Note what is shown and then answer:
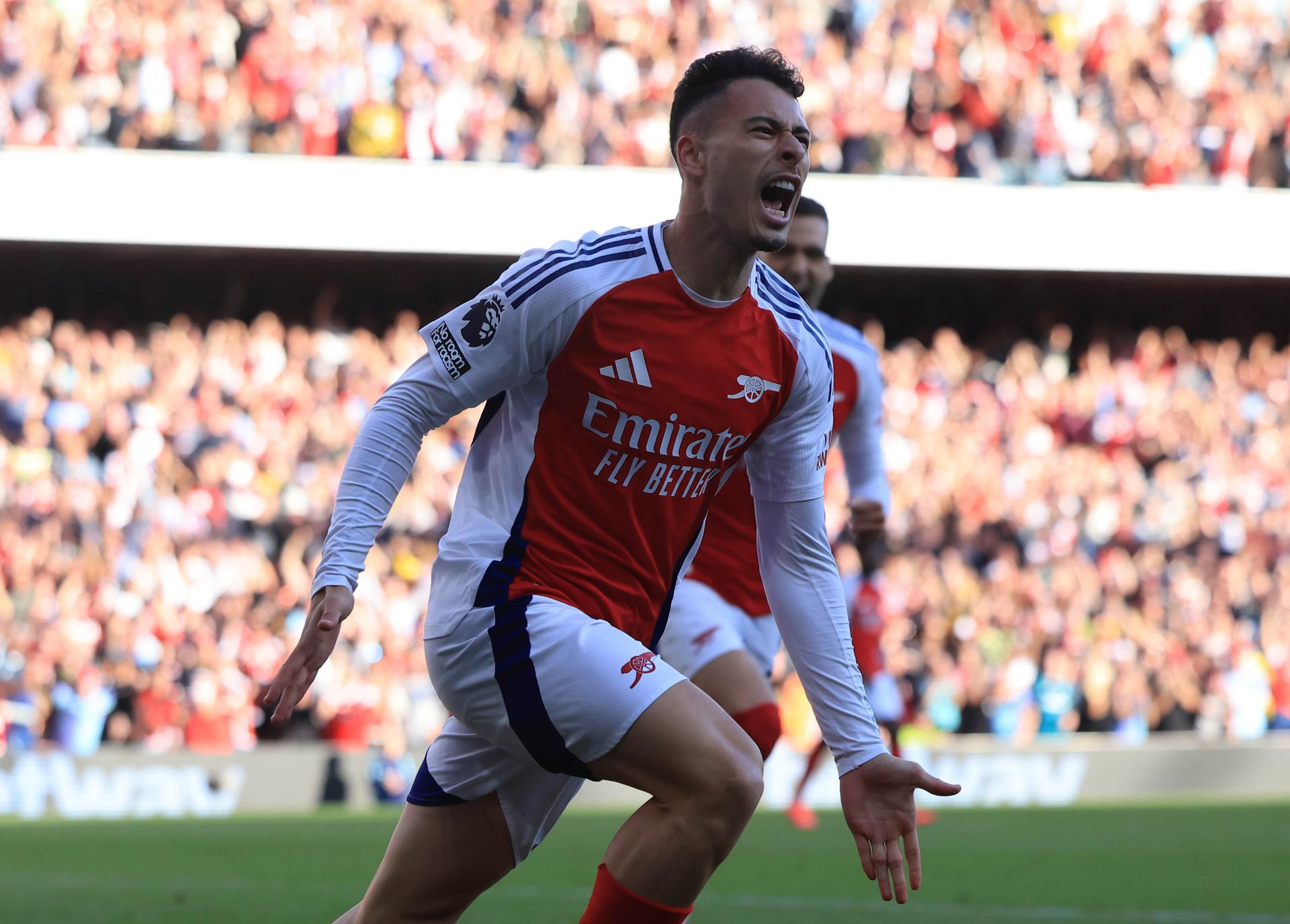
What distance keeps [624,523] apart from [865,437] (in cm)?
369

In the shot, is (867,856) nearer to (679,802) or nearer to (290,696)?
(679,802)

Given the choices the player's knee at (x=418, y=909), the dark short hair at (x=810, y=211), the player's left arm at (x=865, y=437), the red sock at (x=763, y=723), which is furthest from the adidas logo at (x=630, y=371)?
the player's left arm at (x=865, y=437)

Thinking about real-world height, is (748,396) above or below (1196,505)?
above

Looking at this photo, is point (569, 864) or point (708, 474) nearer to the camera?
point (708, 474)

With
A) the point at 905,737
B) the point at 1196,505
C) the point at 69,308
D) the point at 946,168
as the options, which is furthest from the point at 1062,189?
the point at 69,308

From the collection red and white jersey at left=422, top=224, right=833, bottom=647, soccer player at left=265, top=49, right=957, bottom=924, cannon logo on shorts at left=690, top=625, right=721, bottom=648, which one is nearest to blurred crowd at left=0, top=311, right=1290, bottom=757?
cannon logo on shorts at left=690, top=625, right=721, bottom=648

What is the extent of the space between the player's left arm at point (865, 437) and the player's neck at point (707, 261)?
332 centimetres

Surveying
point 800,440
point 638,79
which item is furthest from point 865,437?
point 638,79

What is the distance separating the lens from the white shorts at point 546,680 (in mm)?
3846

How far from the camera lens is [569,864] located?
35.6ft

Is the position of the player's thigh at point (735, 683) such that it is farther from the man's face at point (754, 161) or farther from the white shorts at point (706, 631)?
the man's face at point (754, 161)

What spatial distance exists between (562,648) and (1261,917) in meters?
5.18

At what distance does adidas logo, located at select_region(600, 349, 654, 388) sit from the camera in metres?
4.17

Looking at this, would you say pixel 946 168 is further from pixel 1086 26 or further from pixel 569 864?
pixel 569 864
